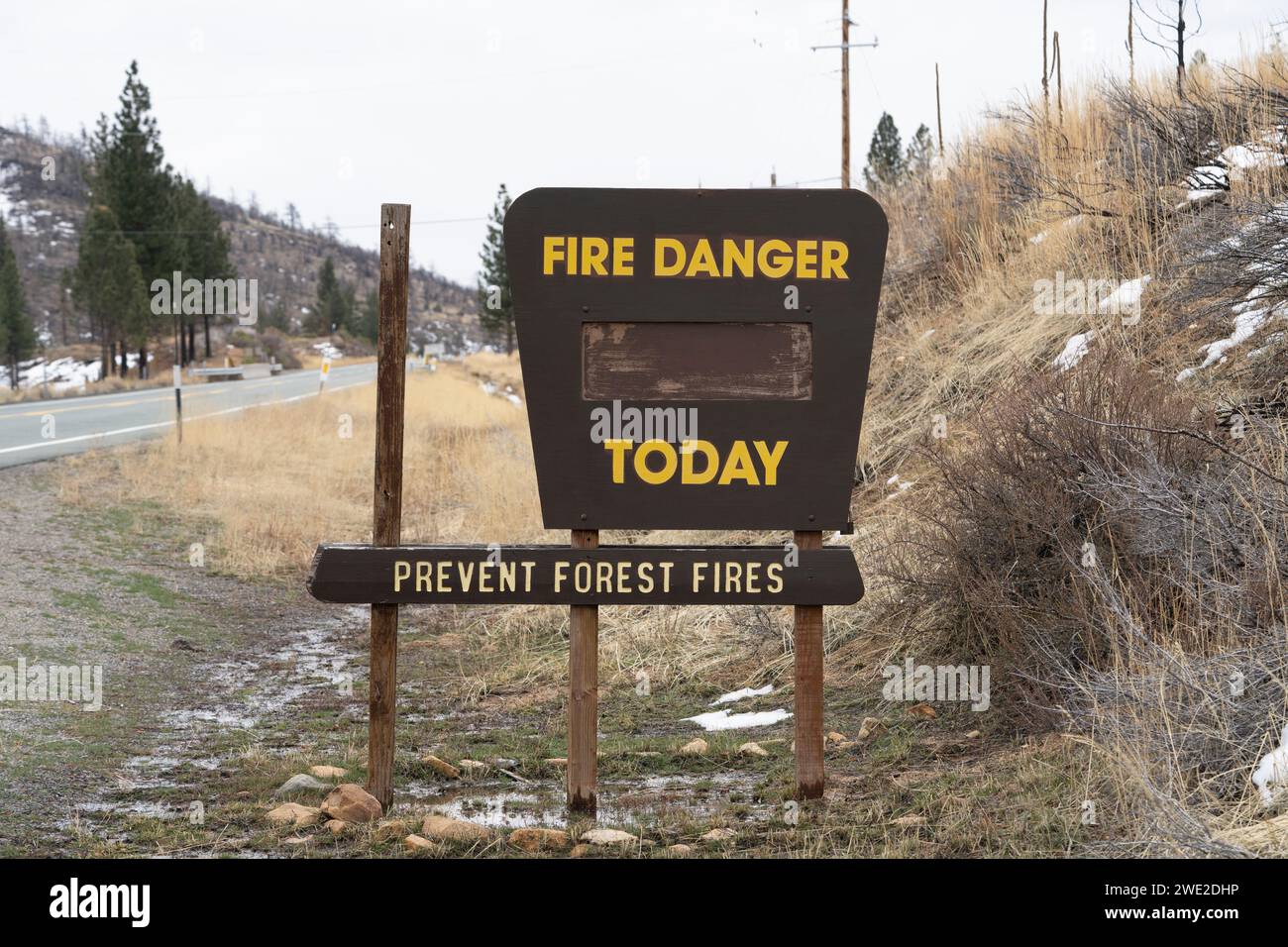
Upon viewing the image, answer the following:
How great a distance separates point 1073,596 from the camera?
620 centimetres

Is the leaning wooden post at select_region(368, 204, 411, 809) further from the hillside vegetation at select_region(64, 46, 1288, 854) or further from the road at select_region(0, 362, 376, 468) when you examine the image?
the road at select_region(0, 362, 376, 468)

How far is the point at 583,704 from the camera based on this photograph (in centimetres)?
549

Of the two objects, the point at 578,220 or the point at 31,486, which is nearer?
the point at 578,220

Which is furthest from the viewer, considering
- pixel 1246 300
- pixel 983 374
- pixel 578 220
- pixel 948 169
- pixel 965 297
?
→ pixel 948 169

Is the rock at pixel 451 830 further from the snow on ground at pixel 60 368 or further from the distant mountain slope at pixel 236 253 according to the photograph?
the distant mountain slope at pixel 236 253

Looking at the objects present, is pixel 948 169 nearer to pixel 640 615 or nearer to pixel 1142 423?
pixel 640 615

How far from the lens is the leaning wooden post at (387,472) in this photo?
548 centimetres

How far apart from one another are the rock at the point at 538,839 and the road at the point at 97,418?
12837 millimetres

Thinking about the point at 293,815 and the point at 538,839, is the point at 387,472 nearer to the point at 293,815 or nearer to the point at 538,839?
the point at 293,815

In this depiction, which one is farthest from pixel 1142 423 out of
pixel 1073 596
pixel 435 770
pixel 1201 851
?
pixel 435 770

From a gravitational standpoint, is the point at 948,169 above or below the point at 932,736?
above

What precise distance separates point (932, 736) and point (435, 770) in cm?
251

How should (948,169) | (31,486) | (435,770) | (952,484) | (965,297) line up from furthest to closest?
(948,169), (31,486), (965,297), (952,484), (435,770)

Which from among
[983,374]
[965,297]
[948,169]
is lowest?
[983,374]
